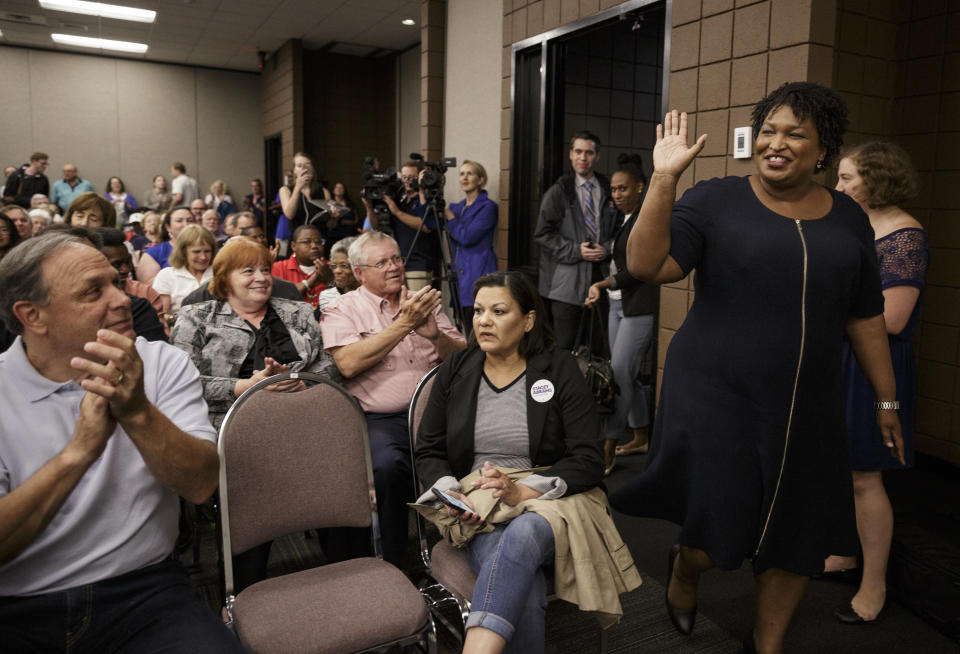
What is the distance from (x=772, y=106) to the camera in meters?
1.52

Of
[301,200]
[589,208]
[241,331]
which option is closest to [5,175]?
[301,200]

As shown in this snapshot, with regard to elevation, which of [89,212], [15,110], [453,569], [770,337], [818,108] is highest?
[15,110]

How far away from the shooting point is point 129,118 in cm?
1001

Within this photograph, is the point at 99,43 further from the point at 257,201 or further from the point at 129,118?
the point at 257,201

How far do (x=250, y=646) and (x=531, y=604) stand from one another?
57 cm

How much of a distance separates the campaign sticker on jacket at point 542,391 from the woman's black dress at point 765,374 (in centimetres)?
30

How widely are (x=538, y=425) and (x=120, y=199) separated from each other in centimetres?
962

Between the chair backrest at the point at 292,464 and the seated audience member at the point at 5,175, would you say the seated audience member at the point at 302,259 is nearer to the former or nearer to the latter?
the chair backrest at the point at 292,464

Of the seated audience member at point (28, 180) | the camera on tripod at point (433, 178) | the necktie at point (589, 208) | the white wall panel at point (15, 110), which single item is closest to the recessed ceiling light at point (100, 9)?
the seated audience member at point (28, 180)

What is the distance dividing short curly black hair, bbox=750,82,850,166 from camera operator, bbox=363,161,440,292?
326cm

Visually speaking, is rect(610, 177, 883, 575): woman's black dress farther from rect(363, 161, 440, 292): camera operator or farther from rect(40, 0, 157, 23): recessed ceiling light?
rect(40, 0, 157, 23): recessed ceiling light

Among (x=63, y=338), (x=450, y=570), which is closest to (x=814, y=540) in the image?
(x=450, y=570)

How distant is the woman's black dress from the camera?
147 cm

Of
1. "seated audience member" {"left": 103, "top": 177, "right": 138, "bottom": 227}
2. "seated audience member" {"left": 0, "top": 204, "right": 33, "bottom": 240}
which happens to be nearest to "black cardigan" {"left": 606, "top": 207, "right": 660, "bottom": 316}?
"seated audience member" {"left": 0, "top": 204, "right": 33, "bottom": 240}
